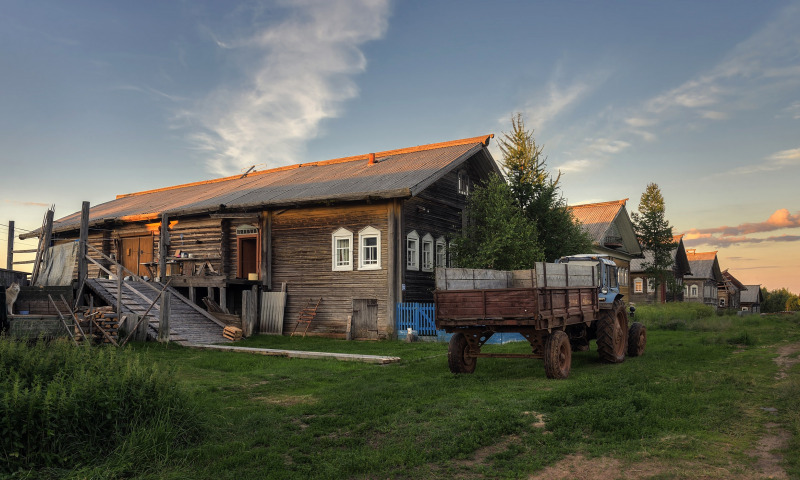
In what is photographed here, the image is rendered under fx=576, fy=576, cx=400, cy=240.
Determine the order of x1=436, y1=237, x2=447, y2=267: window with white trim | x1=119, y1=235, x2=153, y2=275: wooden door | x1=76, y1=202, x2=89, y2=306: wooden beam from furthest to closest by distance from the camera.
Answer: x1=119, y1=235, x2=153, y2=275: wooden door
x1=436, y1=237, x2=447, y2=267: window with white trim
x1=76, y1=202, x2=89, y2=306: wooden beam

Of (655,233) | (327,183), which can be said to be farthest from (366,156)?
(655,233)

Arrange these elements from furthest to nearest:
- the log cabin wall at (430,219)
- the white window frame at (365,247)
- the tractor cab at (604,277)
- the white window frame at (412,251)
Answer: the white window frame at (412,251) → the log cabin wall at (430,219) → the white window frame at (365,247) → the tractor cab at (604,277)

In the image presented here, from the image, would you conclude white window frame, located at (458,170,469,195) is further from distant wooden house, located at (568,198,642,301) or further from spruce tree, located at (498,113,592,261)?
distant wooden house, located at (568,198,642,301)

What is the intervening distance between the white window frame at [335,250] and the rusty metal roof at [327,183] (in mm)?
1448

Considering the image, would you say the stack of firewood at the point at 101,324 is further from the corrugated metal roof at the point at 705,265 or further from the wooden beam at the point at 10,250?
the corrugated metal roof at the point at 705,265

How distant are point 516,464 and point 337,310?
16.9m

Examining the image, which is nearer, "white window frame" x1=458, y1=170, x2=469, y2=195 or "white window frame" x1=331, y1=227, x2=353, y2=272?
"white window frame" x1=331, y1=227, x2=353, y2=272

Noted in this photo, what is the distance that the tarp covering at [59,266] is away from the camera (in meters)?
19.3

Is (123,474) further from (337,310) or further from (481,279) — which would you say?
(337,310)

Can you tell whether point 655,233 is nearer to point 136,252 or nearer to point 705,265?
point 705,265

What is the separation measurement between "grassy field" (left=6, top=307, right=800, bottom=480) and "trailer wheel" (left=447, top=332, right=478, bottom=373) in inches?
17.2

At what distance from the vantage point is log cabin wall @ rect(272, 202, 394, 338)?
21938 mm

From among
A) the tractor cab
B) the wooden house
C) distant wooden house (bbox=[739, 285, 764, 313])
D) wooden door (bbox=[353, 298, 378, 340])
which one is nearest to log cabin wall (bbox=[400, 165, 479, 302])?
the wooden house

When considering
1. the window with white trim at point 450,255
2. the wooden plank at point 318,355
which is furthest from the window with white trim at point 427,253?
the wooden plank at point 318,355
